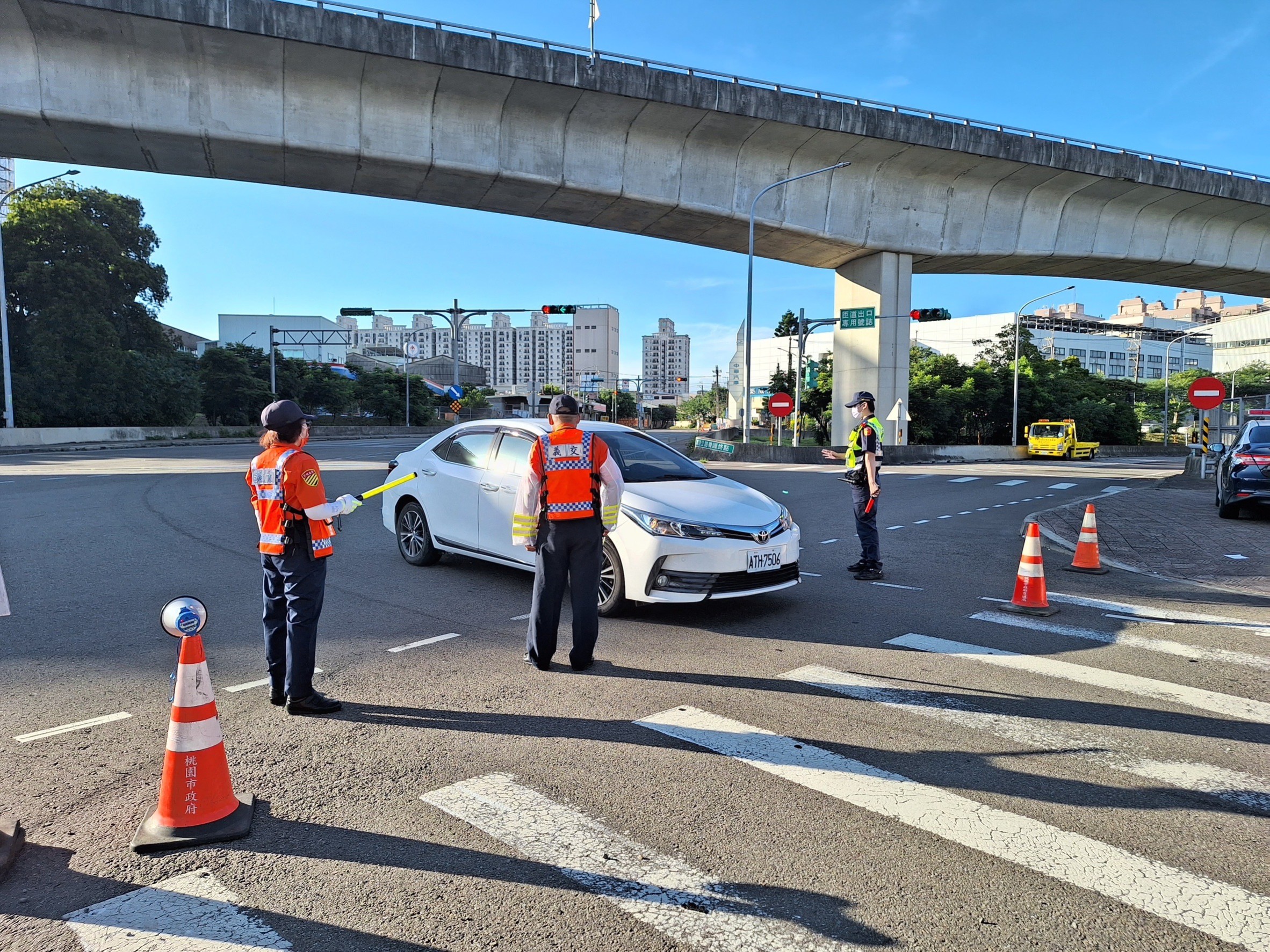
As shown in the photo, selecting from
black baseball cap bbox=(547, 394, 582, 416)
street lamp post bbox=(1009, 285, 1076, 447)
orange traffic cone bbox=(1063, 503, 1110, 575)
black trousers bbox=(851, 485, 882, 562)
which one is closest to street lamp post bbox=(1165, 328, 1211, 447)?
street lamp post bbox=(1009, 285, 1076, 447)

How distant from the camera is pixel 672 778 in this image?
3750mm

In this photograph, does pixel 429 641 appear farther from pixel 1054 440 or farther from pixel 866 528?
pixel 1054 440

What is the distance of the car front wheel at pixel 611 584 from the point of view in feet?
21.3

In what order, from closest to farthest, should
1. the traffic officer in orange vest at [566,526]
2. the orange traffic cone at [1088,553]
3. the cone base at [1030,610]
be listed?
the traffic officer in orange vest at [566,526] → the cone base at [1030,610] → the orange traffic cone at [1088,553]

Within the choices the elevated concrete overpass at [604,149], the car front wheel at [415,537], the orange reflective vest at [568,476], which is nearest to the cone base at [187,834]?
the orange reflective vest at [568,476]

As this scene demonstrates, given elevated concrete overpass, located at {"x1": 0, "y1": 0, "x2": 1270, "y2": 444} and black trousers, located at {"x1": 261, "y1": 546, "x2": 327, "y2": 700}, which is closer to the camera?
black trousers, located at {"x1": 261, "y1": 546, "x2": 327, "y2": 700}

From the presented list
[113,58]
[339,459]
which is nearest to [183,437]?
[339,459]

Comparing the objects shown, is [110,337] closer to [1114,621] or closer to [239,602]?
[239,602]

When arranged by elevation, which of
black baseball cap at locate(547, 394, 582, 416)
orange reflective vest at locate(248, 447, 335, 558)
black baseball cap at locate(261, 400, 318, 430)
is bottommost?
orange reflective vest at locate(248, 447, 335, 558)

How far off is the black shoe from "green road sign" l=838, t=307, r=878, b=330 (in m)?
31.2

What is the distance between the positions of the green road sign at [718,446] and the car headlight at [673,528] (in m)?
29.2

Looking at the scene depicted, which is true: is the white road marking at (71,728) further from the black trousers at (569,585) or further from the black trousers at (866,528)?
the black trousers at (866,528)

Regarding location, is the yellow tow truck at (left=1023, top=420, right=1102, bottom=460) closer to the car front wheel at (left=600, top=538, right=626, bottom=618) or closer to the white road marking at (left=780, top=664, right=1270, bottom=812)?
the car front wheel at (left=600, top=538, right=626, bottom=618)

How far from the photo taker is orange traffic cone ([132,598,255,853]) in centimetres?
321
